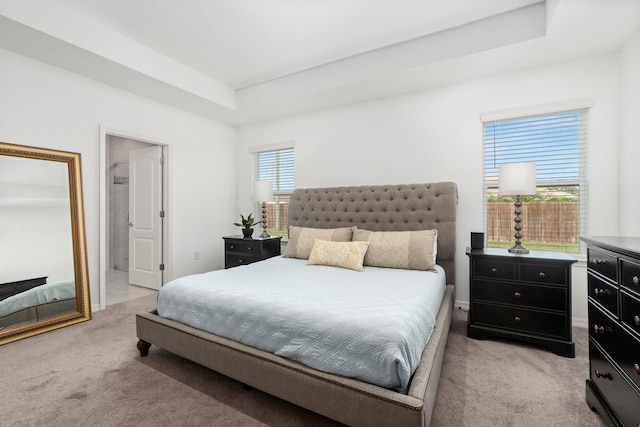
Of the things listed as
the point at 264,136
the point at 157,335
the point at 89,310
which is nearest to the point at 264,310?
the point at 157,335

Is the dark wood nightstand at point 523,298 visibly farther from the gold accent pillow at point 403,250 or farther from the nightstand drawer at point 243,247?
the nightstand drawer at point 243,247

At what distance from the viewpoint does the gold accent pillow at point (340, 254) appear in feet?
9.14

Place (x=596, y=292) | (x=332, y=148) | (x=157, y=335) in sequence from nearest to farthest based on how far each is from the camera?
(x=596, y=292) < (x=157, y=335) < (x=332, y=148)

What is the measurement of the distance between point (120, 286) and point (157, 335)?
3071 mm

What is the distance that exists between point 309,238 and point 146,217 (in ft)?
8.68

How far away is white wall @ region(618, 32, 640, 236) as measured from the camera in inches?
96.4

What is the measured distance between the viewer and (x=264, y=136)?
4789mm

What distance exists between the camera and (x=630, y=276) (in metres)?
1.29

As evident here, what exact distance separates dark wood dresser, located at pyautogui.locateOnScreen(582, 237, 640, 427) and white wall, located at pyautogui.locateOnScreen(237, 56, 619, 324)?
158cm

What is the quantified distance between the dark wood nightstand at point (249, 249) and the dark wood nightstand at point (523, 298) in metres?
2.43

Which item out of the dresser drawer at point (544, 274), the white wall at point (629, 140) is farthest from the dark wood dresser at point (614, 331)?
the white wall at point (629, 140)

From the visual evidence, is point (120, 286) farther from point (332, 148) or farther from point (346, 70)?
point (346, 70)

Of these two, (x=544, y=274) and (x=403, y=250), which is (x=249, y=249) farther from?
(x=544, y=274)

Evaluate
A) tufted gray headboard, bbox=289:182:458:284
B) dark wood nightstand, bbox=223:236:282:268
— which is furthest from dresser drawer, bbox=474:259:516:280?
dark wood nightstand, bbox=223:236:282:268
